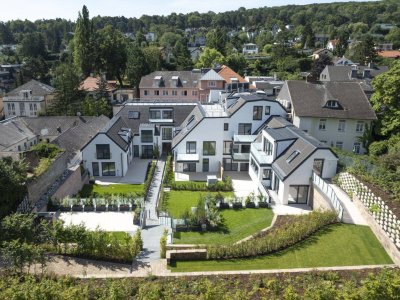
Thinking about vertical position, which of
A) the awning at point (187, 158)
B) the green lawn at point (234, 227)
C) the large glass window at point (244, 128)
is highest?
the large glass window at point (244, 128)

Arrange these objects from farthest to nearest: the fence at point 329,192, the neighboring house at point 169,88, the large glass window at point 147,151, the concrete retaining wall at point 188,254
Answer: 1. the neighboring house at point 169,88
2. the large glass window at point 147,151
3. the fence at point 329,192
4. the concrete retaining wall at point 188,254

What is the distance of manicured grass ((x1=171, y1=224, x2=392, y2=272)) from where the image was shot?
1903 cm

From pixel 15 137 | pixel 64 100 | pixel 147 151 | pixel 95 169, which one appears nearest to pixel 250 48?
pixel 64 100

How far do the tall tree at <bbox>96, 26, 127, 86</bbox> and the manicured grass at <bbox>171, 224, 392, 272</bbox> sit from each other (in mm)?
63182

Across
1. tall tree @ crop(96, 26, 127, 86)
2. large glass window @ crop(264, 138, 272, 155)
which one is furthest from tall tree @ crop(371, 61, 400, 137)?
tall tree @ crop(96, 26, 127, 86)

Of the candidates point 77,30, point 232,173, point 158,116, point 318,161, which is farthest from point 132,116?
point 77,30

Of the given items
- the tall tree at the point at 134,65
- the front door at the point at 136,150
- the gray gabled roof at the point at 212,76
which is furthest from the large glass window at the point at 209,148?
the tall tree at the point at 134,65

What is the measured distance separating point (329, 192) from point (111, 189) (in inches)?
754

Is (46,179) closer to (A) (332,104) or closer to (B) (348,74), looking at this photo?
(A) (332,104)

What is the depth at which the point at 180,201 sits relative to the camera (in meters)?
30.5

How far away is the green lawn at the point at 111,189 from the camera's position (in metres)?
32.3

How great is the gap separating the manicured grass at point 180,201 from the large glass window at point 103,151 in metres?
8.20

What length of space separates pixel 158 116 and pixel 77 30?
41045 millimetres

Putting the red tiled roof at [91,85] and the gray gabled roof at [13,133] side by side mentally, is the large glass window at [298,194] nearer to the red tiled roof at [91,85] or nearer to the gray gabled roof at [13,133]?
the gray gabled roof at [13,133]
